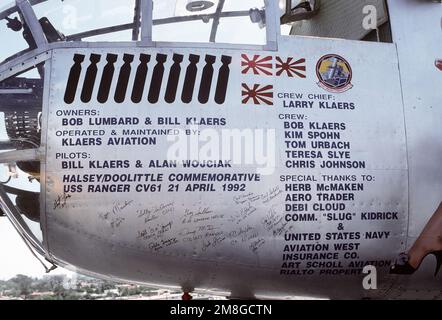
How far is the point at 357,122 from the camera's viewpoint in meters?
5.17

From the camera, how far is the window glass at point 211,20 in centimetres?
532

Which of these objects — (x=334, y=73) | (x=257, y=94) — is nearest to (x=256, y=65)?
(x=257, y=94)

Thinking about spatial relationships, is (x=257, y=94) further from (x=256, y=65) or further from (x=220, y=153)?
(x=220, y=153)

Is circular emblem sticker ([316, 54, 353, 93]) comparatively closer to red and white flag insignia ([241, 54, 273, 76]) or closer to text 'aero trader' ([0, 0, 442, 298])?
text 'aero trader' ([0, 0, 442, 298])

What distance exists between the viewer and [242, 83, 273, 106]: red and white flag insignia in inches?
198

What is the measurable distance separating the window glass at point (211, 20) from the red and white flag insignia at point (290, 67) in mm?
260

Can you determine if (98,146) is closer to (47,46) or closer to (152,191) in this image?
(152,191)

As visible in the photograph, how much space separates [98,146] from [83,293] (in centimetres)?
148

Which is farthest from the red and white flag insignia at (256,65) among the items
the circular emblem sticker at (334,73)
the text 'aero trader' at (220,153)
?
the circular emblem sticker at (334,73)

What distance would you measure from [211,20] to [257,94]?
104 centimetres

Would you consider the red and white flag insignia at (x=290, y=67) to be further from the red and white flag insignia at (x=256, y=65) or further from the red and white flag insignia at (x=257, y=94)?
the red and white flag insignia at (x=257, y=94)

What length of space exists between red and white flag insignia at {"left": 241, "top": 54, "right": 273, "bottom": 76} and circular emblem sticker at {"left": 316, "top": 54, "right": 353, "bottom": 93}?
0.45m

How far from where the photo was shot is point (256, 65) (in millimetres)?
5145

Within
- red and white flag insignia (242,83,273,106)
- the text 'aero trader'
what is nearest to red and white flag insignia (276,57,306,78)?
the text 'aero trader'
